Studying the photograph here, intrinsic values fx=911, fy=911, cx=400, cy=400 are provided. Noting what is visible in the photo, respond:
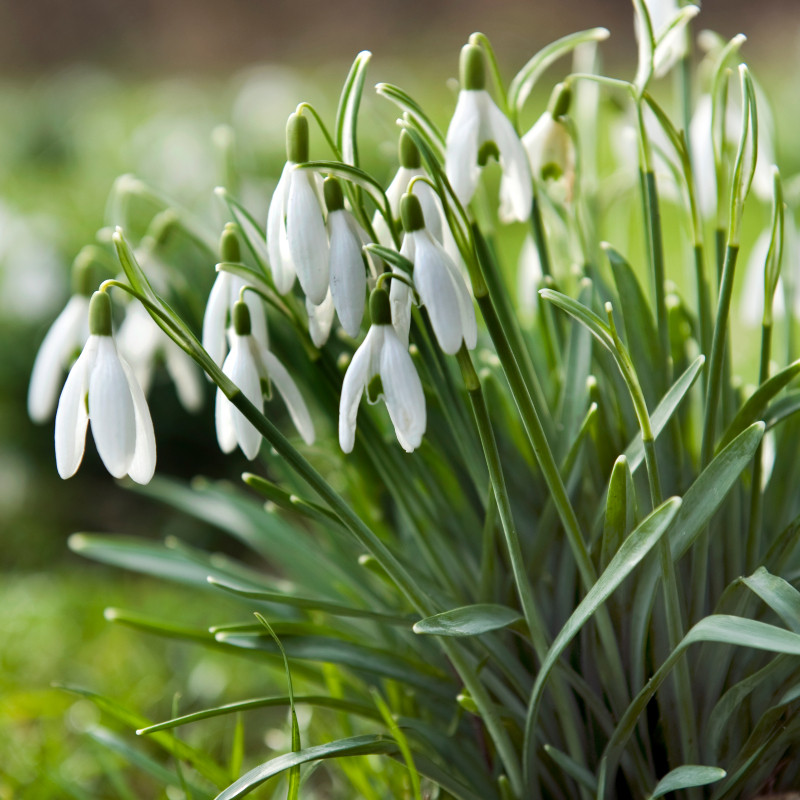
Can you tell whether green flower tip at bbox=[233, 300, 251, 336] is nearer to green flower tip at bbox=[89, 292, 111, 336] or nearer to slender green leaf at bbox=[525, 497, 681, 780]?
green flower tip at bbox=[89, 292, 111, 336]

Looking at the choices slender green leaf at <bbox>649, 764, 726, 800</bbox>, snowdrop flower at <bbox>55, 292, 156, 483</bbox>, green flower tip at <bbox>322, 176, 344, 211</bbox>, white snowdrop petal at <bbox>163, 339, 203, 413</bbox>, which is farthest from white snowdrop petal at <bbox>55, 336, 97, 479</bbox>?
slender green leaf at <bbox>649, 764, 726, 800</bbox>

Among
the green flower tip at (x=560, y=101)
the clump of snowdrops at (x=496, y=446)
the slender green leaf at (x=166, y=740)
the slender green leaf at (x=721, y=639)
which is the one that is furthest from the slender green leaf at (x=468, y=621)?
the green flower tip at (x=560, y=101)

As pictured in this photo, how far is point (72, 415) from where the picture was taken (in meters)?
0.70

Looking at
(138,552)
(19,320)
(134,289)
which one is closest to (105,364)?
(134,289)

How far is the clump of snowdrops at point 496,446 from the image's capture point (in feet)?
2.23

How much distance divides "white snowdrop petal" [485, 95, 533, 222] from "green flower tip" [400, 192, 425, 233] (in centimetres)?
13

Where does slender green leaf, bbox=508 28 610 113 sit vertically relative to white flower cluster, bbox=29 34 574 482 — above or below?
above

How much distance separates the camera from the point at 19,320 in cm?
256

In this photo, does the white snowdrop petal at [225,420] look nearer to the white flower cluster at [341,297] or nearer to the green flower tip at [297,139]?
the white flower cluster at [341,297]

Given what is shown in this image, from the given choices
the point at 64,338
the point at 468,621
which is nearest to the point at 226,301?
the point at 64,338

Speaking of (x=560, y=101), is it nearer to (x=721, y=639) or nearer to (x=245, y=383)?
(x=245, y=383)

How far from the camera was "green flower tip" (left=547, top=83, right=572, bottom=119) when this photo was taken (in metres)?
0.82

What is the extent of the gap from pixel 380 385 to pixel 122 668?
1029mm

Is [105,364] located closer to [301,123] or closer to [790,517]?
[301,123]
